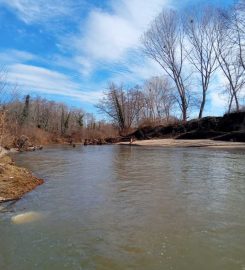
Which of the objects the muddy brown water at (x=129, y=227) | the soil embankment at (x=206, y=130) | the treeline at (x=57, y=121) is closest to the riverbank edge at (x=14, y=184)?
the muddy brown water at (x=129, y=227)

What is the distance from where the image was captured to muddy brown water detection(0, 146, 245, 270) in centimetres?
475

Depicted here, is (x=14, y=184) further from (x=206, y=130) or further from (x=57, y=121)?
(x=57, y=121)

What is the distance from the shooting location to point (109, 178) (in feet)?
38.8

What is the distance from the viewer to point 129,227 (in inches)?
240

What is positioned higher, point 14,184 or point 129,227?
point 14,184

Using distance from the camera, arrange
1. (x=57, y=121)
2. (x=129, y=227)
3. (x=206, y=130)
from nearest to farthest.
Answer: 1. (x=129, y=227)
2. (x=206, y=130)
3. (x=57, y=121)

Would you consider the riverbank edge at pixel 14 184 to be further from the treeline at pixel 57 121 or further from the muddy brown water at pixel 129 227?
the treeline at pixel 57 121

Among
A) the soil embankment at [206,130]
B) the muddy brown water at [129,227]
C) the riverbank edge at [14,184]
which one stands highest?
the soil embankment at [206,130]

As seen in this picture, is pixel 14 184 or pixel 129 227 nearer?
pixel 129 227

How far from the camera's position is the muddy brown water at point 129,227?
4.75m

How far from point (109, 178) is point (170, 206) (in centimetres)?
454

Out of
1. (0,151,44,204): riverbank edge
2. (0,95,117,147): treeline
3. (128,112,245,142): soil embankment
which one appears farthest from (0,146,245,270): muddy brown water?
(0,95,117,147): treeline

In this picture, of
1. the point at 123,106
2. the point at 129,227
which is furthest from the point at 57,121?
the point at 129,227

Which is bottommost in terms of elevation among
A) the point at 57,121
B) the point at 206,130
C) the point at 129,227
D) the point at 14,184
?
the point at 129,227
